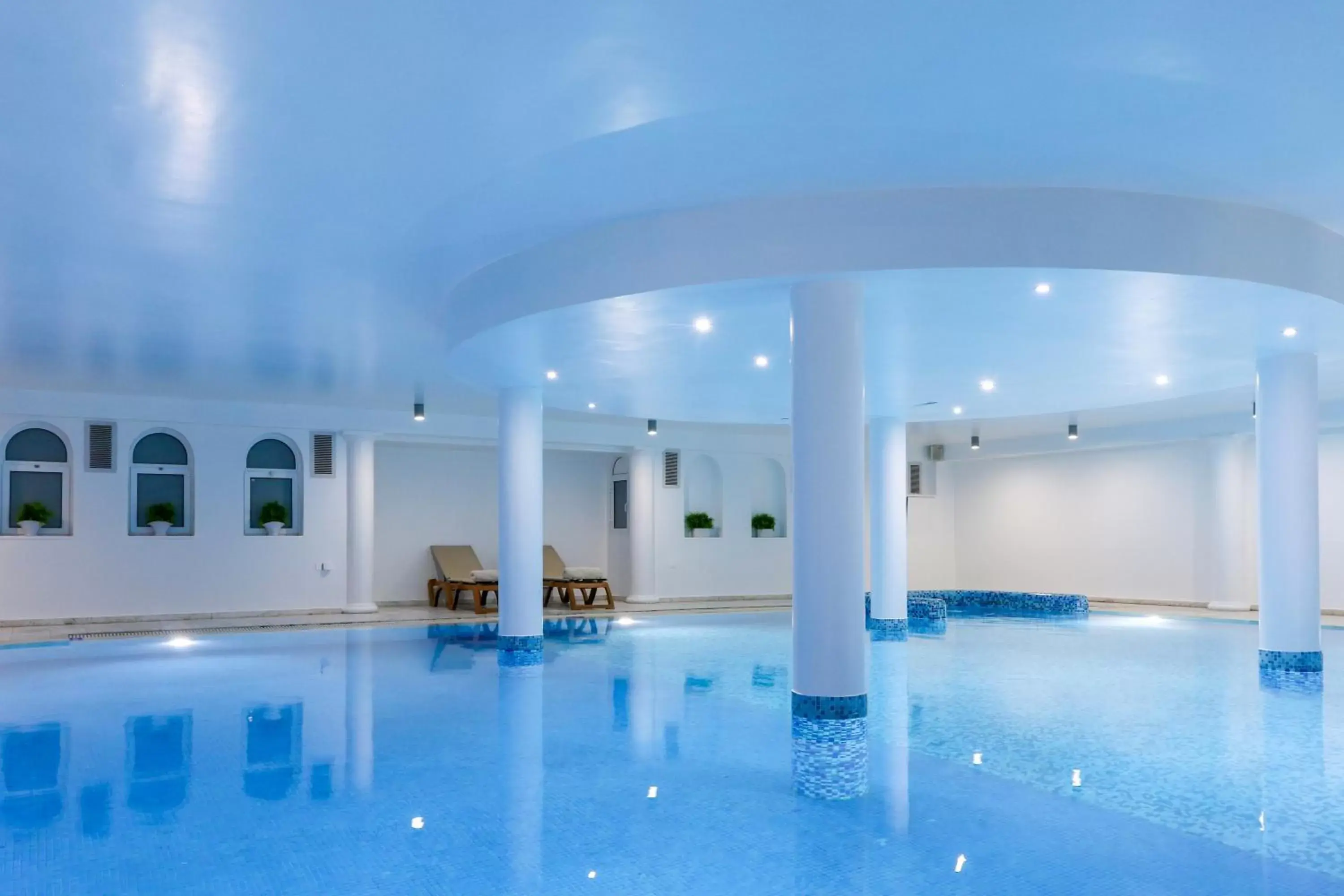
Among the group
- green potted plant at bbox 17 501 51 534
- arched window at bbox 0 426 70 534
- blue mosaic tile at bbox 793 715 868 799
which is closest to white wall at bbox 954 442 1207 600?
blue mosaic tile at bbox 793 715 868 799

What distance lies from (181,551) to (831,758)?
44.1ft

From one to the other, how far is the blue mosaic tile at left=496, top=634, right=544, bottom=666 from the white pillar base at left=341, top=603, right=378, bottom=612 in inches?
229

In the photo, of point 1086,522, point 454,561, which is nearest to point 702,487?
point 454,561

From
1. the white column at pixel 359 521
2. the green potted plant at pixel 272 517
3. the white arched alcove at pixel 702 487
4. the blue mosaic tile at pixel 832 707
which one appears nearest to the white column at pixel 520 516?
the blue mosaic tile at pixel 832 707

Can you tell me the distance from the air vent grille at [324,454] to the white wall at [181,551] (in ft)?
0.38

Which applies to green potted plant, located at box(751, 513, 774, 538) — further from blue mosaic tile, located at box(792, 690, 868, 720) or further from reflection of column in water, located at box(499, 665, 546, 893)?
blue mosaic tile, located at box(792, 690, 868, 720)

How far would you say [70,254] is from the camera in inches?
321

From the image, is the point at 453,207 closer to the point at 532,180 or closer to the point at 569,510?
the point at 532,180

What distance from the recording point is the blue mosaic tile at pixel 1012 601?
19.0 metres

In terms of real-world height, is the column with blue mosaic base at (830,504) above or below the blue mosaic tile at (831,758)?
above

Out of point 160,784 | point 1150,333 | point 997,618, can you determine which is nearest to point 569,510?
point 997,618

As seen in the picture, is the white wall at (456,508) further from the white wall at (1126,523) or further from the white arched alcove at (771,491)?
the white wall at (1126,523)

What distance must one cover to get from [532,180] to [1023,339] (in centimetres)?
517

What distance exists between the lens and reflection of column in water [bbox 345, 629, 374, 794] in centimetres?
629
